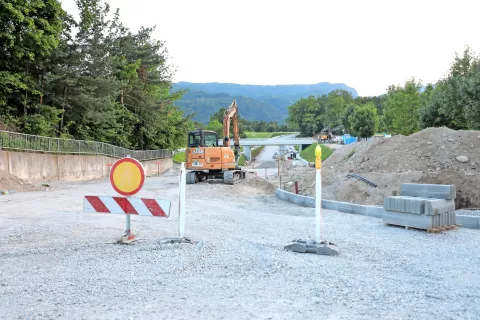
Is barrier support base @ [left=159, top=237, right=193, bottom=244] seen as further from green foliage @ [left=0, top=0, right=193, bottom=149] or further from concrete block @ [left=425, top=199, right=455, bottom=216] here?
green foliage @ [left=0, top=0, right=193, bottom=149]

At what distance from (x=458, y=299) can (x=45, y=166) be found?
23.7 metres

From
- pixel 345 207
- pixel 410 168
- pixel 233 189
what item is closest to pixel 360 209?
pixel 345 207

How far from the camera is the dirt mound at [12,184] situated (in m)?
18.2

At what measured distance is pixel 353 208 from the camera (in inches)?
515

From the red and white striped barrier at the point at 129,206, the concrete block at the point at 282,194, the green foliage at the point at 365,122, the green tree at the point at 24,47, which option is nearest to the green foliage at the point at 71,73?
the green tree at the point at 24,47

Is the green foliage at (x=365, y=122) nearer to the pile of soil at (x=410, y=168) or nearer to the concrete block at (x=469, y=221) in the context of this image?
the pile of soil at (x=410, y=168)

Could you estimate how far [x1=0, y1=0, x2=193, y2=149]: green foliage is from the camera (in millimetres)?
24531

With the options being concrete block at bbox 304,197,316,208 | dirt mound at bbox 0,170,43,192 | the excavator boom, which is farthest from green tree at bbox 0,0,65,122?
concrete block at bbox 304,197,316,208

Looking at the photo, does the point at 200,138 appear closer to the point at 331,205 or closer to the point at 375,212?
the point at 331,205

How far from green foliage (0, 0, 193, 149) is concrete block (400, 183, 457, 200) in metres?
21.3

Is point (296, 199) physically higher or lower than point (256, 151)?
lower

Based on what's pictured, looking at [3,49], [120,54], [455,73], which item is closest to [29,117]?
[3,49]

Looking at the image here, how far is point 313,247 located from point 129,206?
2947mm

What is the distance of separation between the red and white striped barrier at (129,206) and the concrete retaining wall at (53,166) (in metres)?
16.1
